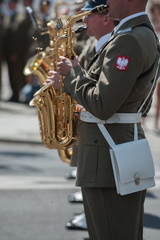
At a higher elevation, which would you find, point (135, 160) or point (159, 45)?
point (159, 45)

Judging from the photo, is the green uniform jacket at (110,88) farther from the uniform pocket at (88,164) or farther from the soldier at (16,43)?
the soldier at (16,43)

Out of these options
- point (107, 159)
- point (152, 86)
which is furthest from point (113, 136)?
point (152, 86)

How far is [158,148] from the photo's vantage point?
8516 millimetres

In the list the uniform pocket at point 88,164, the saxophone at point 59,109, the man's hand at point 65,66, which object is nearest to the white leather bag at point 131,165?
the uniform pocket at point 88,164

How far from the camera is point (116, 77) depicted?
311 centimetres

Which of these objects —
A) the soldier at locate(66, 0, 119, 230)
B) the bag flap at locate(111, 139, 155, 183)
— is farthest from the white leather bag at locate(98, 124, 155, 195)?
the soldier at locate(66, 0, 119, 230)

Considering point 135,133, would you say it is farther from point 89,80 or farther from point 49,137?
point 49,137

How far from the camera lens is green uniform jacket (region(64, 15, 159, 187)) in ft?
10.2

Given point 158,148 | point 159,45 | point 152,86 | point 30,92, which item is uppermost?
point 159,45

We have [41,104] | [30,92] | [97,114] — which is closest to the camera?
[97,114]

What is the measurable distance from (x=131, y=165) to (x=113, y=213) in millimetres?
279

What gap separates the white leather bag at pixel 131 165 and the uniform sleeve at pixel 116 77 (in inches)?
7.3

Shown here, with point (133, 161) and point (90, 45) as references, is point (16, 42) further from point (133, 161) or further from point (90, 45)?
point (133, 161)

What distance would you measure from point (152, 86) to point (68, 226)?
2206 mm
